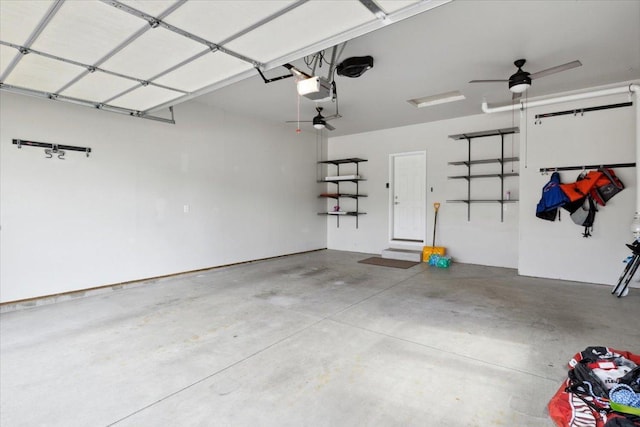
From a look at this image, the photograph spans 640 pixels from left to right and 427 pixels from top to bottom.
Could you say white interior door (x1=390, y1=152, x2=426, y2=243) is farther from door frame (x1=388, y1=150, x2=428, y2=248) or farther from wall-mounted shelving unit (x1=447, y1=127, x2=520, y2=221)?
wall-mounted shelving unit (x1=447, y1=127, x2=520, y2=221)

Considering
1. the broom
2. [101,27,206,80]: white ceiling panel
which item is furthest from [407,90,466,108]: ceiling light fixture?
[101,27,206,80]: white ceiling panel

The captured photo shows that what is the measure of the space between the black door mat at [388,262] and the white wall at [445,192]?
75cm

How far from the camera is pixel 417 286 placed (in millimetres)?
4879

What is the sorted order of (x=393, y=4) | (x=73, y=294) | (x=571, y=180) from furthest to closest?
(x=571, y=180) → (x=73, y=294) → (x=393, y=4)

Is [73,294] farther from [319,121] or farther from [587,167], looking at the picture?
[587,167]

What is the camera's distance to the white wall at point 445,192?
20.2 ft

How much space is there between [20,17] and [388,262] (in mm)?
6239

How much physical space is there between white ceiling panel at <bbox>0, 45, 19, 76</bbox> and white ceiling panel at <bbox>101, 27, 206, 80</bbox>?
2.08 ft

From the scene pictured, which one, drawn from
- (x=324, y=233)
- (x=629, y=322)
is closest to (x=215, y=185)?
(x=324, y=233)

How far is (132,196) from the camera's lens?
16.3 feet

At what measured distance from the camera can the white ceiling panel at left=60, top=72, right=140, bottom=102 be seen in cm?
333

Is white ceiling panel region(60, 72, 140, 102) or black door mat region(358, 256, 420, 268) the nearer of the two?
white ceiling panel region(60, 72, 140, 102)

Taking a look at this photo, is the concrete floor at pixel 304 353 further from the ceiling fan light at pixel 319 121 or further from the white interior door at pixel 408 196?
the ceiling fan light at pixel 319 121

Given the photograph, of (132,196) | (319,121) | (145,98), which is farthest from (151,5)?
(319,121)
